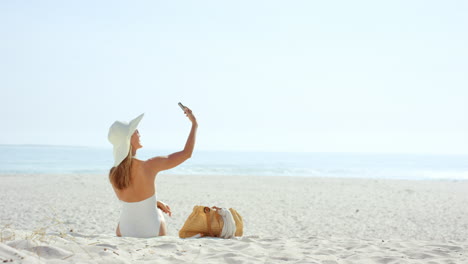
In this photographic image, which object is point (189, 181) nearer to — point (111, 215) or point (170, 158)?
point (111, 215)

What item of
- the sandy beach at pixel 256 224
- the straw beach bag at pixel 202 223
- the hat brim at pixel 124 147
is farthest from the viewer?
the straw beach bag at pixel 202 223

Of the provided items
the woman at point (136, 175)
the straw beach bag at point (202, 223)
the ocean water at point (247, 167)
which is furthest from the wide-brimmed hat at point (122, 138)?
the ocean water at point (247, 167)

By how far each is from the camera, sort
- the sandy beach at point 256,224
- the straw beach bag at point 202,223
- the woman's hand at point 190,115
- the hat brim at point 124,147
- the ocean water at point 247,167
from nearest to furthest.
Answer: the sandy beach at point 256,224 < the hat brim at point 124,147 < the woman's hand at point 190,115 < the straw beach bag at point 202,223 < the ocean water at point 247,167

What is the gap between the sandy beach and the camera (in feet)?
13.9

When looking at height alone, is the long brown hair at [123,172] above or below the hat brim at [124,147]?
below

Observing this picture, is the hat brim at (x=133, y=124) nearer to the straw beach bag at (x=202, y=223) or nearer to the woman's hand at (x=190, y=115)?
the woman's hand at (x=190, y=115)

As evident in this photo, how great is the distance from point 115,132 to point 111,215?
5.79 m

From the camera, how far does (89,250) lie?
13.3ft

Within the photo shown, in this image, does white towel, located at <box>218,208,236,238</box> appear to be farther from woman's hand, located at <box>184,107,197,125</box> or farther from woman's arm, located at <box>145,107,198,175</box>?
woman's hand, located at <box>184,107,197,125</box>

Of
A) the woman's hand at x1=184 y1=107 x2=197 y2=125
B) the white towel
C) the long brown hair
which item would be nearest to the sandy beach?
the white towel

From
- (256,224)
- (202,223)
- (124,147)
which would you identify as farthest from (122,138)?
(256,224)

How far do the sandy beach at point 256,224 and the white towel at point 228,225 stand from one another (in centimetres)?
19

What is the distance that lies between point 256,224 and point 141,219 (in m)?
4.96

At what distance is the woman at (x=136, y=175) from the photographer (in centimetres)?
536
